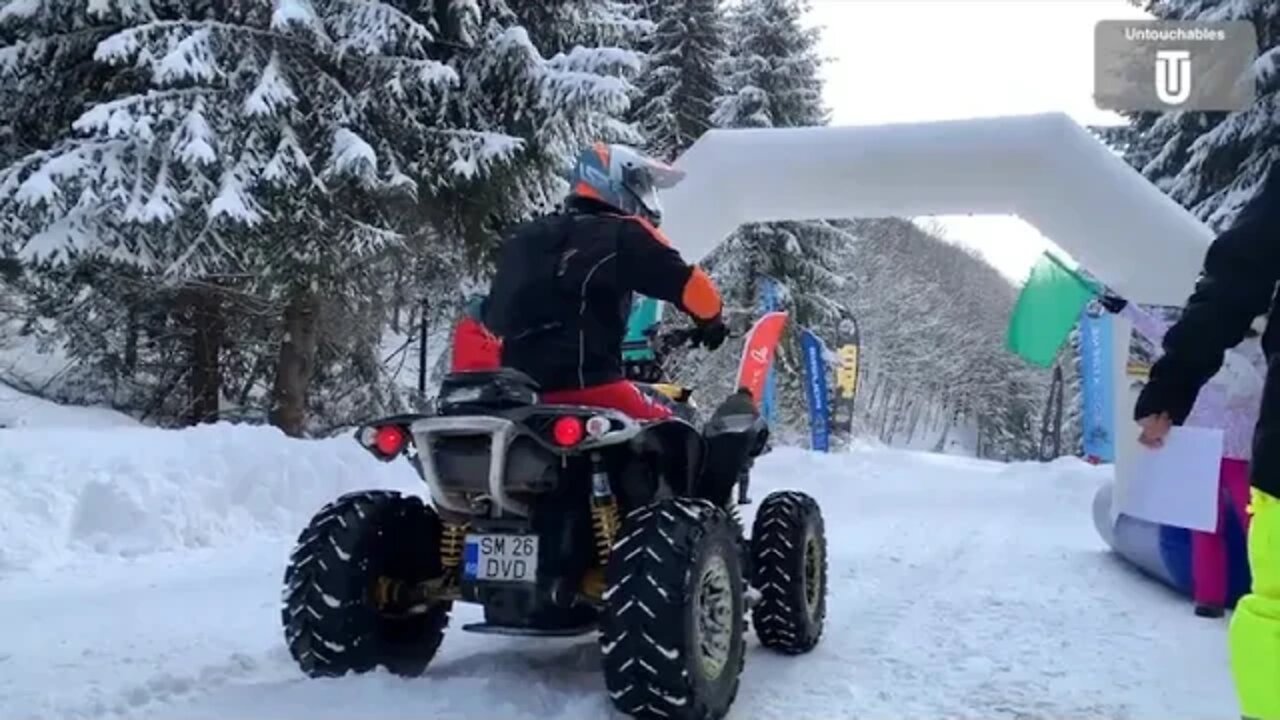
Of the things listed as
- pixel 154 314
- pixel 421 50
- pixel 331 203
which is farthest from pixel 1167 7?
pixel 154 314

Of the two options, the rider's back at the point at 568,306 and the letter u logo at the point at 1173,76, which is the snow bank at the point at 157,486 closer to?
the rider's back at the point at 568,306

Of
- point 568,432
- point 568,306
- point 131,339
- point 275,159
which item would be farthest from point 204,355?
point 568,432

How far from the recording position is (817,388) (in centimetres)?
2212

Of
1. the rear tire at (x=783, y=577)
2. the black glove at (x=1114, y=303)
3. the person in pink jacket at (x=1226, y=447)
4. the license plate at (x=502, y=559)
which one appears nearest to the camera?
the license plate at (x=502, y=559)

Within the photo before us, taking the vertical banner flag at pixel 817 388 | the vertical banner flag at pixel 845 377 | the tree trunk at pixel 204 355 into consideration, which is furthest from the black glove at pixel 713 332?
the vertical banner flag at pixel 845 377

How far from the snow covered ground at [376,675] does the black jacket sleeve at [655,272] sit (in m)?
1.45

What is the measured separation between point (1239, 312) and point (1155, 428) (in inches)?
13.5

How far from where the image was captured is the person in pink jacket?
605cm

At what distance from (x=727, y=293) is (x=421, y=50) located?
15.3 meters

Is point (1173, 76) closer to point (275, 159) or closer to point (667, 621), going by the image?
point (275, 159)

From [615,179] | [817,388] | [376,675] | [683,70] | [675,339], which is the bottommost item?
[817,388]

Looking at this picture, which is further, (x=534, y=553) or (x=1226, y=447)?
(x=1226, y=447)

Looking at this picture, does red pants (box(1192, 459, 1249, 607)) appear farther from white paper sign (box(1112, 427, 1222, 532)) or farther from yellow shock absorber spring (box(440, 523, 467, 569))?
yellow shock absorber spring (box(440, 523, 467, 569))

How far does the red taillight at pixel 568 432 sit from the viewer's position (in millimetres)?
Result: 3502
